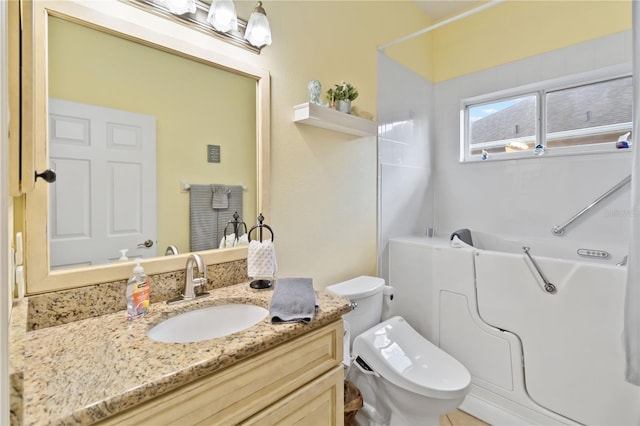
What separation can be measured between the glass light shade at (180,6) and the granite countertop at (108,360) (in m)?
1.05

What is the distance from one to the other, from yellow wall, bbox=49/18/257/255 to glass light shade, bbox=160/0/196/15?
0.51ft

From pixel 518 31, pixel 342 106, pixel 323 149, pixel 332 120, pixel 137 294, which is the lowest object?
pixel 137 294

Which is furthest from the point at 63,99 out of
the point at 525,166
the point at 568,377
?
the point at 525,166

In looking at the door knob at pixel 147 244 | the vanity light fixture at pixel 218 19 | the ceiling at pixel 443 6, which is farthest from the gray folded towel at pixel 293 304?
the ceiling at pixel 443 6

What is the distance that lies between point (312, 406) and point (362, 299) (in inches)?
31.1

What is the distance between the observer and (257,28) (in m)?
1.29

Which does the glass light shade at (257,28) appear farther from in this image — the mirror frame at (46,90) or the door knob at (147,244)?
the door knob at (147,244)

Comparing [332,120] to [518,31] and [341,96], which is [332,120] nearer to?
[341,96]

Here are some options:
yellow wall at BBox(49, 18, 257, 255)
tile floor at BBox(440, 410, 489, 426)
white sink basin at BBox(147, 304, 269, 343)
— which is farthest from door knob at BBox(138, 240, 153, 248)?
tile floor at BBox(440, 410, 489, 426)

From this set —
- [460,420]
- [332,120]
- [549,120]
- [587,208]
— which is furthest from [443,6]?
[460,420]

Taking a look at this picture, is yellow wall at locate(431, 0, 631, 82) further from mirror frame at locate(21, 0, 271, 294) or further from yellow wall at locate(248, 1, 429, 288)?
mirror frame at locate(21, 0, 271, 294)

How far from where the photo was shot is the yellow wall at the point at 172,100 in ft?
3.10

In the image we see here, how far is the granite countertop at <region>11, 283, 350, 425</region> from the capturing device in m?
0.55

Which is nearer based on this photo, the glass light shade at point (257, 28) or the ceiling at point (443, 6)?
the glass light shade at point (257, 28)
